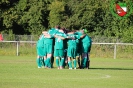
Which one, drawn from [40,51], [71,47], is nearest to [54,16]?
[40,51]

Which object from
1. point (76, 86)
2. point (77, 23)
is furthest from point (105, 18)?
point (76, 86)

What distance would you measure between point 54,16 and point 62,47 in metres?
38.1

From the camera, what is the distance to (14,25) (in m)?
67.4

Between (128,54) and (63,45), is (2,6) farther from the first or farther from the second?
(63,45)

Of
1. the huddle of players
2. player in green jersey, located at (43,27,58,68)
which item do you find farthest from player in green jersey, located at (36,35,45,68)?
player in green jersey, located at (43,27,58,68)

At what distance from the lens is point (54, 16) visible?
220 ft

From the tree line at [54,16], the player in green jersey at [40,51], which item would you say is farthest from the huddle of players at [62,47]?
the tree line at [54,16]

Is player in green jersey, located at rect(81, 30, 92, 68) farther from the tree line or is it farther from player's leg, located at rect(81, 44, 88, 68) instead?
the tree line

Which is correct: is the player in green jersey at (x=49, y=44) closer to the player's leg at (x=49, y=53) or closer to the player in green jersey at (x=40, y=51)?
the player's leg at (x=49, y=53)

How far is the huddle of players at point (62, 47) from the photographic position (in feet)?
95.7

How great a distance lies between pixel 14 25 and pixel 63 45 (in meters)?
38.5

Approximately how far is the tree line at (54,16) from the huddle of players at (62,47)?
31513mm

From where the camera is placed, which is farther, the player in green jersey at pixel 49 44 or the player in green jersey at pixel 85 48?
the player in green jersey at pixel 85 48

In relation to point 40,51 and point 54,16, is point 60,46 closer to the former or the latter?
point 40,51
